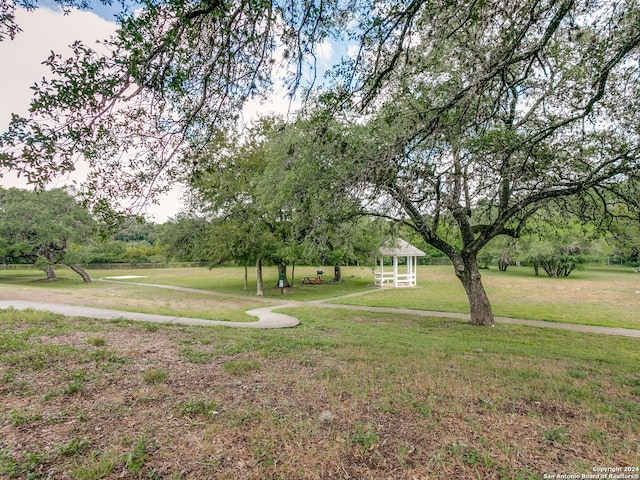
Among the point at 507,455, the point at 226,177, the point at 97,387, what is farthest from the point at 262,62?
the point at 226,177

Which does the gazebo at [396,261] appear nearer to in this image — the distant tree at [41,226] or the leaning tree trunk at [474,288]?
the leaning tree trunk at [474,288]

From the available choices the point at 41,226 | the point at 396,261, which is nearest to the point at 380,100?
the point at 396,261

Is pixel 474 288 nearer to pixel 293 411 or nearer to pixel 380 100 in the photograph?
pixel 380 100

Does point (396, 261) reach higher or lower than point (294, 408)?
higher

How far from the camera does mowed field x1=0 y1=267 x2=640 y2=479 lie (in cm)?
266

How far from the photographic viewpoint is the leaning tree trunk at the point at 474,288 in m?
11.3

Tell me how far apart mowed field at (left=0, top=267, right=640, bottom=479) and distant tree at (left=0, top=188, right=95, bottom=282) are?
25.7 meters

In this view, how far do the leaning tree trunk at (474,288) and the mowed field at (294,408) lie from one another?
4.19m

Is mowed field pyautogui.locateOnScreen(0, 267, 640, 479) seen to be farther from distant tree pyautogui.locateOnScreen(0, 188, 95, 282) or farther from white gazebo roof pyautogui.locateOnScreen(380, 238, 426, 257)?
distant tree pyautogui.locateOnScreen(0, 188, 95, 282)

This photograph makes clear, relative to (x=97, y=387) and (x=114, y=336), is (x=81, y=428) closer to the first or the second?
(x=97, y=387)

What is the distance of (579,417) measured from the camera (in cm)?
362

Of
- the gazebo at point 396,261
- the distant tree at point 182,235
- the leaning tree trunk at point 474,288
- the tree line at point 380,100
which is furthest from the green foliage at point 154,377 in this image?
the gazebo at point 396,261

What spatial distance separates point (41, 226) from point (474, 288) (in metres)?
32.1

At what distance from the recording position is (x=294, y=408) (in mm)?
3639
